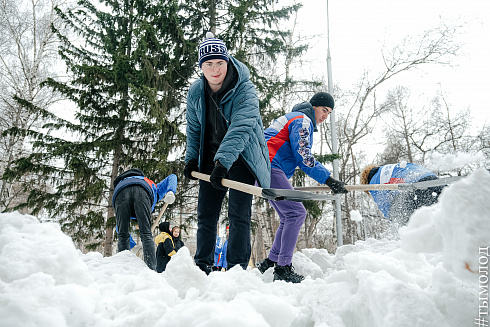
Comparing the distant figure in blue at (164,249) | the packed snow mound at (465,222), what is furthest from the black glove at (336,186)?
the distant figure in blue at (164,249)

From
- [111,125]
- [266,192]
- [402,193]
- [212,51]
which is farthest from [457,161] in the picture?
[111,125]

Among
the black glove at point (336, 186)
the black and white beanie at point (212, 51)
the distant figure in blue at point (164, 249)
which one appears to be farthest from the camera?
the distant figure in blue at point (164, 249)

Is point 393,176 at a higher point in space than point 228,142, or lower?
lower

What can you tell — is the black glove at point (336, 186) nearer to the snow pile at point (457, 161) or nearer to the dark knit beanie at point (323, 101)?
the dark knit beanie at point (323, 101)

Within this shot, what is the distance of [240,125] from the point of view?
217cm

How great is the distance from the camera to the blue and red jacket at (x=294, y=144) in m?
2.94

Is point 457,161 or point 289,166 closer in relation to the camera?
point 289,166

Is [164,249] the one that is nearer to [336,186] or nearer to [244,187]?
[336,186]

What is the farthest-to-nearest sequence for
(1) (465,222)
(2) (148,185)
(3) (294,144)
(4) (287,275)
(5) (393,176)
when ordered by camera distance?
1. (5) (393,176)
2. (2) (148,185)
3. (3) (294,144)
4. (4) (287,275)
5. (1) (465,222)

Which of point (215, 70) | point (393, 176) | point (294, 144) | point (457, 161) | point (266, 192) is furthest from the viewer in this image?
point (393, 176)

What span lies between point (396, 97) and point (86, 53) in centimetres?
1666

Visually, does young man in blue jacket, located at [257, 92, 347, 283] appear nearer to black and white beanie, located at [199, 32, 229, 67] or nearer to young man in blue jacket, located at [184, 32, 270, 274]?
young man in blue jacket, located at [184, 32, 270, 274]

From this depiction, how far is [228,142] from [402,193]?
104 inches

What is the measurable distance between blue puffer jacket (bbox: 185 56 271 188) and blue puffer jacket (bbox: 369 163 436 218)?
207 cm
